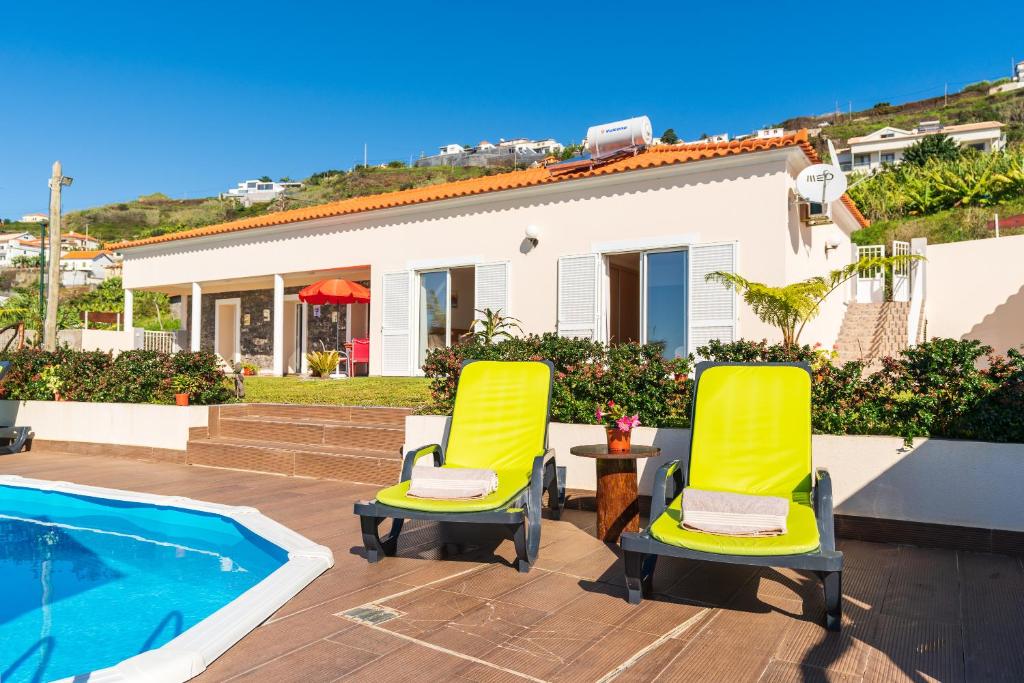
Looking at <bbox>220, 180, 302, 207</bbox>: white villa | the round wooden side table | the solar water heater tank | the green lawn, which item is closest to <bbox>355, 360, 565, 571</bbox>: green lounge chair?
the round wooden side table

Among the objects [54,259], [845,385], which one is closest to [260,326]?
[54,259]

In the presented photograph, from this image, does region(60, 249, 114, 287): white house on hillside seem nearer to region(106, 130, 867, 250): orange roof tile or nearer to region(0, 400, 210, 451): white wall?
region(106, 130, 867, 250): orange roof tile

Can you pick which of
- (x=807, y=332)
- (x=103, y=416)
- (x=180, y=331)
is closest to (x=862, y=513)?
(x=807, y=332)

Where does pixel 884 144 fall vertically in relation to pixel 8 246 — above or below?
above

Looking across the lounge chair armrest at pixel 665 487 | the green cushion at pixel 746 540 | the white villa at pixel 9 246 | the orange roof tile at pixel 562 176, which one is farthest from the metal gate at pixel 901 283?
the white villa at pixel 9 246

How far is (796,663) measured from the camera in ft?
9.72

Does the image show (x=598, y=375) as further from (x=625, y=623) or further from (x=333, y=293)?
(x=333, y=293)

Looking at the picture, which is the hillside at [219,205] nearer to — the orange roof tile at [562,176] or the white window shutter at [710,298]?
the orange roof tile at [562,176]

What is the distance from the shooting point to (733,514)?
3604 millimetres

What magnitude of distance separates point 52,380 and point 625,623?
10.7 meters

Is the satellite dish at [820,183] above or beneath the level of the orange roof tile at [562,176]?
beneath

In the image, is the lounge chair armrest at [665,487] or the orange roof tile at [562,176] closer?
the lounge chair armrest at [665,487]

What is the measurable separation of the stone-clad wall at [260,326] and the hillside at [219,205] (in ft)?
116

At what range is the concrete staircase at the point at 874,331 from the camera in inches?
541
